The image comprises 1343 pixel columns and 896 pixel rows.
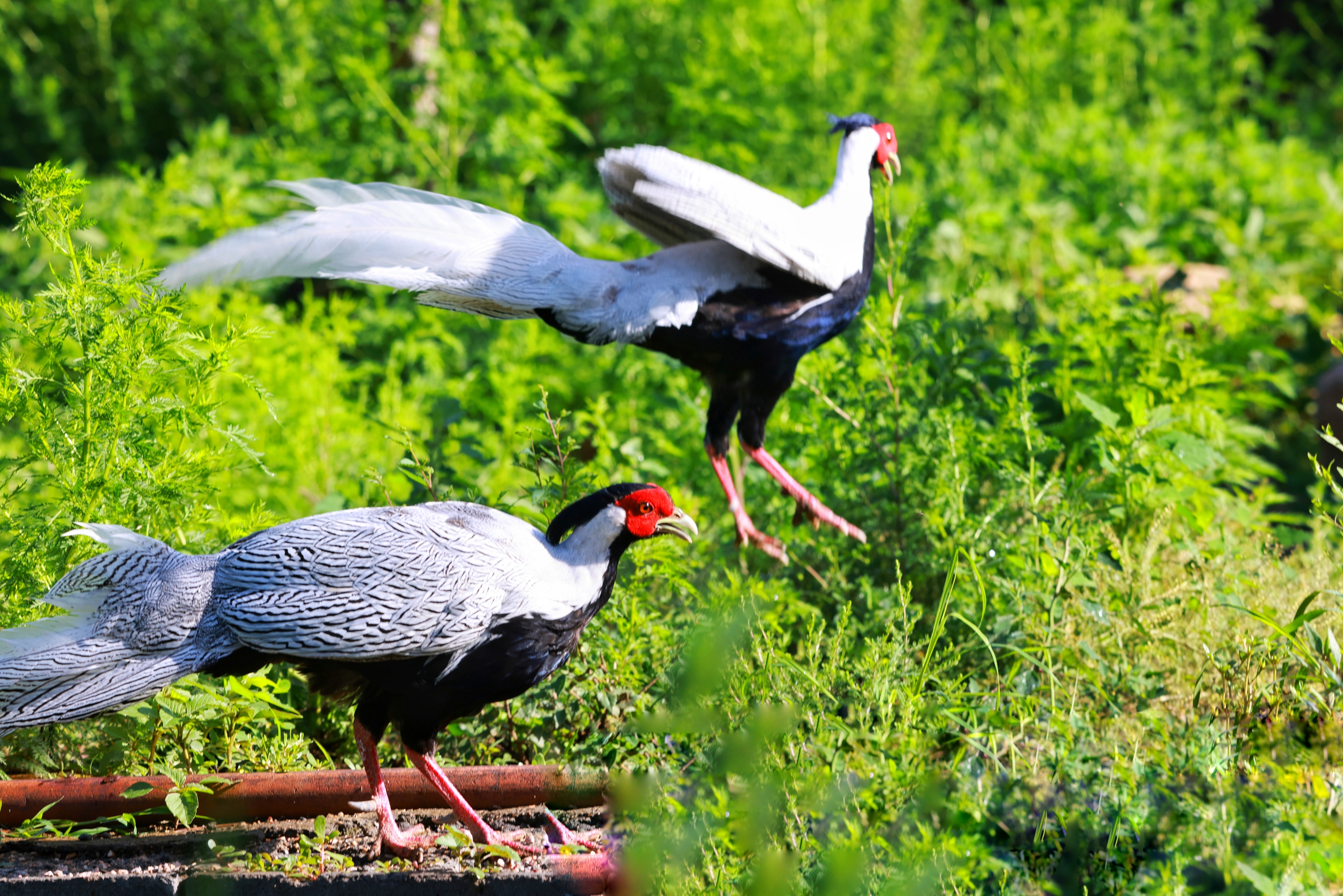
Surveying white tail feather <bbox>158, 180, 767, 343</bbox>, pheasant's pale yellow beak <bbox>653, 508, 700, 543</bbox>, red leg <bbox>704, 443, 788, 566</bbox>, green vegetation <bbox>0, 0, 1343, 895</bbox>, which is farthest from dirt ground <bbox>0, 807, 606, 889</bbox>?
white tail feather <bbox>158, 180, 767, 343</bbox>

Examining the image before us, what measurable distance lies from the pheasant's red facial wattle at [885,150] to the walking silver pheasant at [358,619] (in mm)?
1712

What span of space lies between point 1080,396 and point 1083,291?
1.10m

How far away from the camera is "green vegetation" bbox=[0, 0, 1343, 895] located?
236 centimetres

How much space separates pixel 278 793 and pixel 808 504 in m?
1.63

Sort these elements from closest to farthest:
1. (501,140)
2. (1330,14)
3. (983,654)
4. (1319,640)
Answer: (1319,640)
(983,654)
(501,140)
(1330,14)

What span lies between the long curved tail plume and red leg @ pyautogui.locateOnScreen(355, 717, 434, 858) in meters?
0.37

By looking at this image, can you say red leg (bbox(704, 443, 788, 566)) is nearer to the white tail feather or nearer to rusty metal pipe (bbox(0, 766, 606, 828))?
the white tail feather

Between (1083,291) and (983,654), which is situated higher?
(1083,291)

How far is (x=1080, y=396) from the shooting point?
3426 millimetres

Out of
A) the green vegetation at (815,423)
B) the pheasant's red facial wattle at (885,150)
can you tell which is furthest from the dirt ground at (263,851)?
the pheasant's red facial wattle at (885,150)

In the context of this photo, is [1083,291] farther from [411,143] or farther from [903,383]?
[411,143]

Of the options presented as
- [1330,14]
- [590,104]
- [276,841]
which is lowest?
[276,841]

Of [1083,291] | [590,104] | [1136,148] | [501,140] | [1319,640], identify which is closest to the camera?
[1319,640]

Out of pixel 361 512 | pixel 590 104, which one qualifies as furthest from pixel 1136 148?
pixel 361 512
